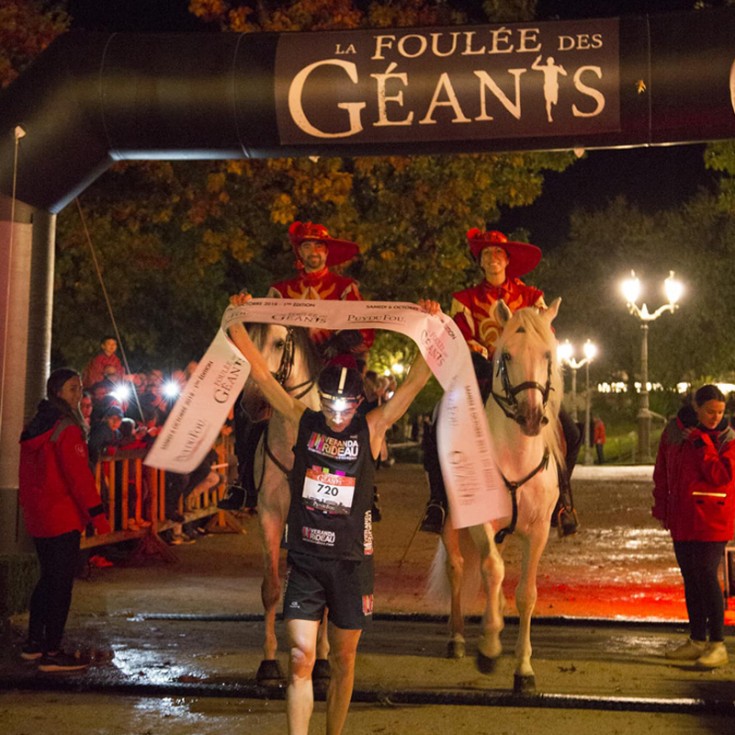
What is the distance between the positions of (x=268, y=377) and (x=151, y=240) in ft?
61.9

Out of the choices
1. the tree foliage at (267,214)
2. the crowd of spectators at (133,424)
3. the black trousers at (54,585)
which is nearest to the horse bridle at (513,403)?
the black trousers at (54,585)

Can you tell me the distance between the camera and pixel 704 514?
900 cm

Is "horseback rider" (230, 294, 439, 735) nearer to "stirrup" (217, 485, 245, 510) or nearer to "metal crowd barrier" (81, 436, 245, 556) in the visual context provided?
"stirrup" (217, 485, 245, 510)

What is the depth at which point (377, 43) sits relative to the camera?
388 inches

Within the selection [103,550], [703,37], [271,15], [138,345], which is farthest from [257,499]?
[138,345]

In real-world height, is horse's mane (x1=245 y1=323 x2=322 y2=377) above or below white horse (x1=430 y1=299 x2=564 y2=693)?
above

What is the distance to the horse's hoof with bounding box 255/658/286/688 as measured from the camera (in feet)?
26.9

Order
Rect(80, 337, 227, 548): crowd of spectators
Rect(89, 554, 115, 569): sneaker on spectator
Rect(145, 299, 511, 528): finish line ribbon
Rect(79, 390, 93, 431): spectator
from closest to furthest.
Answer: Rect(145, 299, 511, 528): finish line ribbon < Rect(80, 337, 227, 548): crowd of spectators < Rect(89, 554, 115, 569): sneaker on spectator < Rect(79, 390, 93, 431): spectator

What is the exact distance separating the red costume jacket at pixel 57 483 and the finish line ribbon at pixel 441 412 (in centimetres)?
190

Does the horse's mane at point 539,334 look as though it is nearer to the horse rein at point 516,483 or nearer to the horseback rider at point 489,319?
the horse rein at point 516,483

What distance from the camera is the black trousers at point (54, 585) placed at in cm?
887

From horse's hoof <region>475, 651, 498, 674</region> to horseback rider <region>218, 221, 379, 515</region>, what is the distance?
2009mm

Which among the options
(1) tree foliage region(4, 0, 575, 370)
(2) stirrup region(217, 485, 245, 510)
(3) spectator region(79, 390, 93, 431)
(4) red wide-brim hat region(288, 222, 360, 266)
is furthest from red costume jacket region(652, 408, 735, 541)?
(1) tree foliage region(4, 0, 575, 370)

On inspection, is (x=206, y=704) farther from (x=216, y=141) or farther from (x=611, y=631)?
(x=216, y=141)
